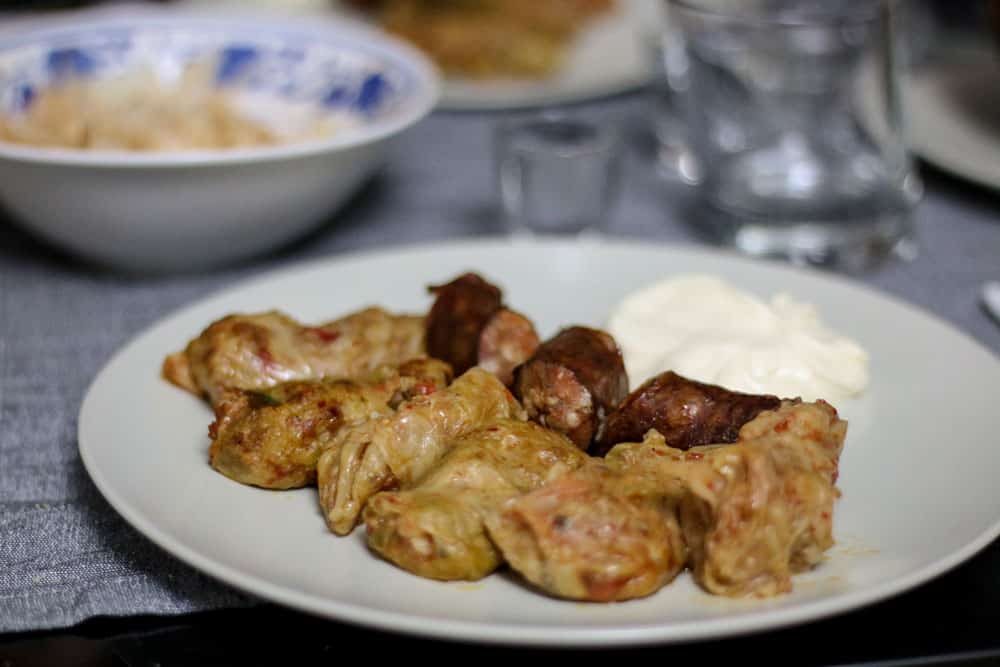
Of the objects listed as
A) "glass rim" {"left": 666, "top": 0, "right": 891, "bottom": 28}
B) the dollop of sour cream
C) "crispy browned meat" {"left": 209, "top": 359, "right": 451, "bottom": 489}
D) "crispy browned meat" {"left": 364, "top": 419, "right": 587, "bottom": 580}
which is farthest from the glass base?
"crispy browned meat" {"left": 364, "top": 419, "right": 587, "bottom": 580}

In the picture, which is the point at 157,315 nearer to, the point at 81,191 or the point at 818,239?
the point at 81,191

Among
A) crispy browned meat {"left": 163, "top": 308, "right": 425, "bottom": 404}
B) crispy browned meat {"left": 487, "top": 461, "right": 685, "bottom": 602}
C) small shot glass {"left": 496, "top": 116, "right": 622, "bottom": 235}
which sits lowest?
small shot glass {"left": 496, "top": 116, "right": 622, "bottom": 235}

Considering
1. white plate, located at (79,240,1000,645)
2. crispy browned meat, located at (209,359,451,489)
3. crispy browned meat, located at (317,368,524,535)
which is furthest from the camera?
crispy browned meat, located at (209,359,451,489)

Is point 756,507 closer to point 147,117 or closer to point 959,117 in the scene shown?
point 147,117

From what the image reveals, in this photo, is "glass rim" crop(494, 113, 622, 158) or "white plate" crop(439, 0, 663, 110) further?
"white plate" crop(439, 0, 663, 110)

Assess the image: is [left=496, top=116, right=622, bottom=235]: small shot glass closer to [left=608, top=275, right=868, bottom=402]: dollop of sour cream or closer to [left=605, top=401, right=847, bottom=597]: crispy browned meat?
[left=608, top=275, right=868, bottom=402]: dollop of sour cream

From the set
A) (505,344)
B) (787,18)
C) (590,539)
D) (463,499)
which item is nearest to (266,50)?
(787,18)

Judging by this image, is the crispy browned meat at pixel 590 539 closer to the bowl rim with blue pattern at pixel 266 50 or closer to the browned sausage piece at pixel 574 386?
the browned sausage piece at pixel 574 386

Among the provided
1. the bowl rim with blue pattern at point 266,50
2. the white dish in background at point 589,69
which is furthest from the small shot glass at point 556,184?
the white dish in background at point 589,69
